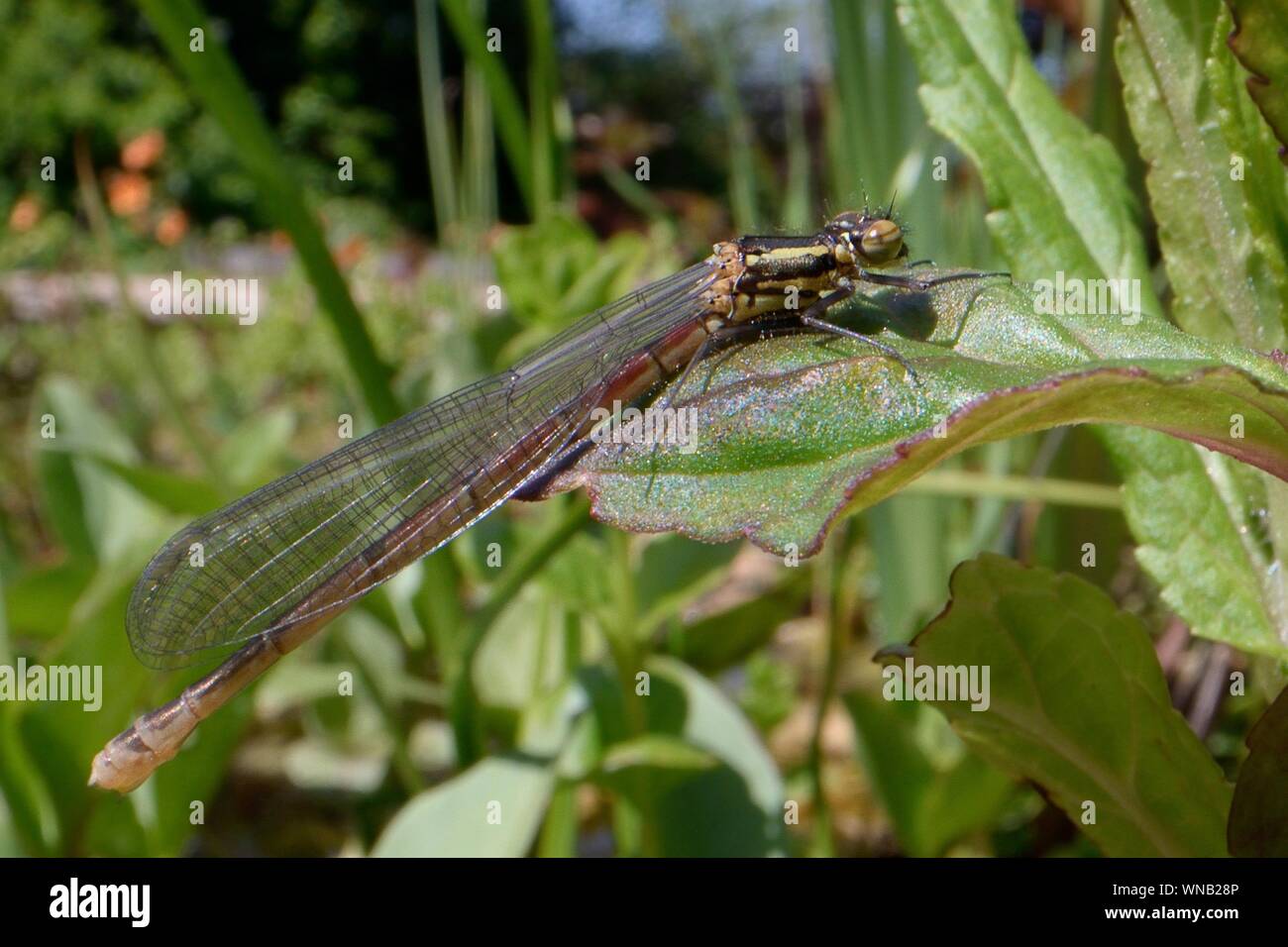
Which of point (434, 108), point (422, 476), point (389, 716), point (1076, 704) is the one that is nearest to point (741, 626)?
point (389, 716)

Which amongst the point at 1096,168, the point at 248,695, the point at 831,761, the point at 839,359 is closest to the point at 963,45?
the point at 1096,168

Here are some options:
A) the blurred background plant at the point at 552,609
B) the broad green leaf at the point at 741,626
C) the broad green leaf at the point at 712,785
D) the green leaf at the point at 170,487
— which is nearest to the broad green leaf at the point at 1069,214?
the blurred background plant at the point at 552,609

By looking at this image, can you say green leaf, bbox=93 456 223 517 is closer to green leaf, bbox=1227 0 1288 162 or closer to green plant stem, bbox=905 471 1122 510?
green plant stem, bbox=905 471 1122 510

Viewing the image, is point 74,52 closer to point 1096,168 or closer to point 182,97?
point 182,97

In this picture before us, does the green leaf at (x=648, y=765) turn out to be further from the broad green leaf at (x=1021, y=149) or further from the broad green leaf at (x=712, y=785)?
the broad green leaf at (x=1021, y=149)

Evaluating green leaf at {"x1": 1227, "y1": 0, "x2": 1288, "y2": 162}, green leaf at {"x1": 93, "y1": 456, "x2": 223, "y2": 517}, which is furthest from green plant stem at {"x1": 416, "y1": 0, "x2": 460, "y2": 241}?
green leaf at {"x1": 1227, "y1": 0, "x2": 1288, "y2": 162}
